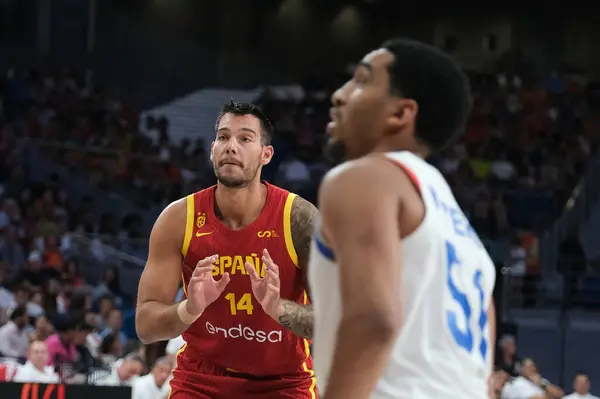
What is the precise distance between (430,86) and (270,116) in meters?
17.1

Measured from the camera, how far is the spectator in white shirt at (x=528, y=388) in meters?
11.1

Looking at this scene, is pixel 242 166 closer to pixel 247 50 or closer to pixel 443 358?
pixel 443 358

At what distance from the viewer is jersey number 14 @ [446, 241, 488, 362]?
8.09 ft

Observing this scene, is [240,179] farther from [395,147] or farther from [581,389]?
[581,389]

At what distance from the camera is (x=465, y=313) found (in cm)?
250

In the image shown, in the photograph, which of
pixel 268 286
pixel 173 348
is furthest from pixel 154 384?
pixel 268 286

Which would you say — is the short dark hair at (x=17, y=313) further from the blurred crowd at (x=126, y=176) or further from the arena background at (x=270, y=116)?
the arena background at (x=270, y=116)

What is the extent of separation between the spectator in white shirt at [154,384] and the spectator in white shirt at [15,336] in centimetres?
230

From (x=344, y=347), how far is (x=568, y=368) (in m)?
12.1

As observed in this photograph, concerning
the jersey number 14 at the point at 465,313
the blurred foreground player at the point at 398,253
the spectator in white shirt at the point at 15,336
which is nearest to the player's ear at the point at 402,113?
the blurred foreground player at the point at 398,253

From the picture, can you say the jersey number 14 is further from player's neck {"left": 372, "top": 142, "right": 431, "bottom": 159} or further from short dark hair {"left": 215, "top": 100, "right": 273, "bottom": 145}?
short dark hair {"left": 215, "top": 100, "right": 273, "bottom": 145}

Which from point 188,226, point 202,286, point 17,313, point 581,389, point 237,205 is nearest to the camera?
point 202,286

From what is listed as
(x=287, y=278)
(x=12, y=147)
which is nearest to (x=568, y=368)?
(x=12, y=147)

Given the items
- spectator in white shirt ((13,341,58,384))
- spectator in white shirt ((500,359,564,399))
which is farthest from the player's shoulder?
spectator in white shirt ((500,359,564,399))
